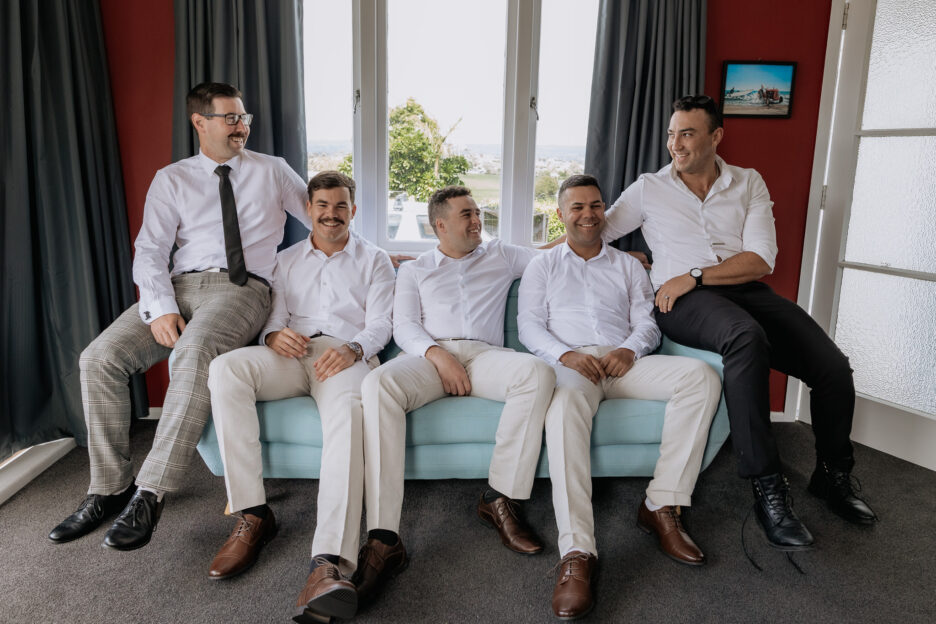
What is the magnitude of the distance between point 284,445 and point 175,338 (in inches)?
21.7

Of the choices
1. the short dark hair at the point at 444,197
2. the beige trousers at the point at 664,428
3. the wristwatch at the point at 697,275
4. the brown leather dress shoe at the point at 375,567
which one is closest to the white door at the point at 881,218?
the wristwatch at the point at 697,275

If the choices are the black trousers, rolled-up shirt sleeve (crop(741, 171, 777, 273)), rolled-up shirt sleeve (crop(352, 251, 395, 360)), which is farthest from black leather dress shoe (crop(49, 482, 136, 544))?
rolled-up shirt sleeve (crop(741, 171, 777, 273))

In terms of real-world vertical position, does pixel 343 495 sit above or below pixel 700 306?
below

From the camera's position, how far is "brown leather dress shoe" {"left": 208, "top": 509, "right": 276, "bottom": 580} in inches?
72.6

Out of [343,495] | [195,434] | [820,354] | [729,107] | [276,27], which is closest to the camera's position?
[343,495]

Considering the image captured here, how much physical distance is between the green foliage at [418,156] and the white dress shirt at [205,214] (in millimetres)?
746

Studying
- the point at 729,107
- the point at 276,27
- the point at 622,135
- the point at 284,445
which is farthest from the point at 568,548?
the point at 276,27

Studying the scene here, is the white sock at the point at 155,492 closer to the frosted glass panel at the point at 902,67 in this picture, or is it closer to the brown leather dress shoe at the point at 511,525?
the brown leather dress shoe at the point at 511,525

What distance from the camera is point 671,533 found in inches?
79.4

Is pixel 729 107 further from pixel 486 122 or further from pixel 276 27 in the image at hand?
pixel 276 27

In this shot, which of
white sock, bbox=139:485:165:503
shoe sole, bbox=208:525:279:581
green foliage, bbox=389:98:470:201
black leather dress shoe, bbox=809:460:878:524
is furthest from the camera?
green foliage, bbox=389:98:470:201

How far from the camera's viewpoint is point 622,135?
293cm

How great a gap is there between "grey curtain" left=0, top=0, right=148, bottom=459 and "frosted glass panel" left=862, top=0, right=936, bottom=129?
3.53 m

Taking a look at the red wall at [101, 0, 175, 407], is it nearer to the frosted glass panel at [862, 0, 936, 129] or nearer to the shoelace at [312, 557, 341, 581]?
the shoelace at [312, 557, 341, 581]
